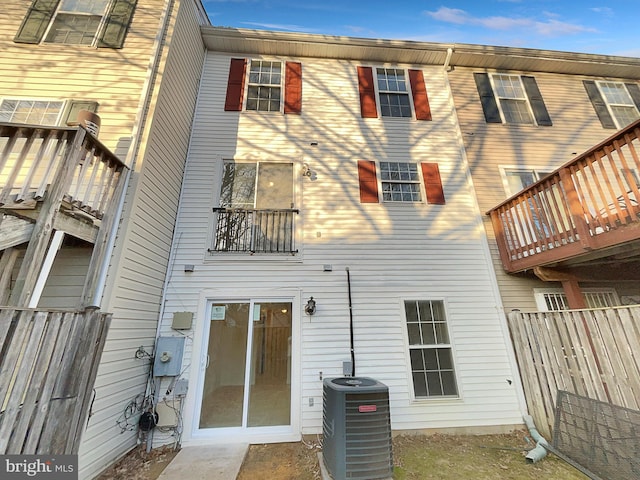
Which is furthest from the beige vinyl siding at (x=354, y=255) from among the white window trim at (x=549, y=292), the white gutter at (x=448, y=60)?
the white gutter at (x=448, y=60)

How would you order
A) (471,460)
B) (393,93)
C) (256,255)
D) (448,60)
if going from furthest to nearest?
(448,60) → (393,93) → (256,255) → (471,460)

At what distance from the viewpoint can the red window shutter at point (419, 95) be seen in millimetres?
→ 6453

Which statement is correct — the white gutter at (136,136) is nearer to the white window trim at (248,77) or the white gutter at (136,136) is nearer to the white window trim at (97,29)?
the white window trim at (97,29)

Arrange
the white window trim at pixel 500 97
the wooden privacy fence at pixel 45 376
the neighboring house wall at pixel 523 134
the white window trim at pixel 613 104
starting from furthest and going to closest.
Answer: the white window trim at pixel 613 104 < the white window trim at pixel 500 97 < the neighboring house wall at pixel 523 134 < the wooden privacy fence at pixel 45 376

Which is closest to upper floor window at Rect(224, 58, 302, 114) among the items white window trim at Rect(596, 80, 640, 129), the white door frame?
the white door frame

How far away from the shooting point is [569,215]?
3936 mm

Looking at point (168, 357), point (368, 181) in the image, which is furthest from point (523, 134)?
point (168, 357)

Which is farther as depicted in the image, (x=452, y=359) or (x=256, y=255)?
(x=256, y=255)

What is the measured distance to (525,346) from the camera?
4453mm

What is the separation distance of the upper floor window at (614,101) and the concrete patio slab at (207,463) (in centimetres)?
1087

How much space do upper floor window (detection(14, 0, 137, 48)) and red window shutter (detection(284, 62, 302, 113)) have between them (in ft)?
10.7

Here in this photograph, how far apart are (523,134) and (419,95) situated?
2.77 meters

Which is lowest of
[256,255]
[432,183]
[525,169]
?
[256,255]

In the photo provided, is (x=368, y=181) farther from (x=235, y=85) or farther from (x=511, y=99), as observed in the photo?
(x=511, y=99)
